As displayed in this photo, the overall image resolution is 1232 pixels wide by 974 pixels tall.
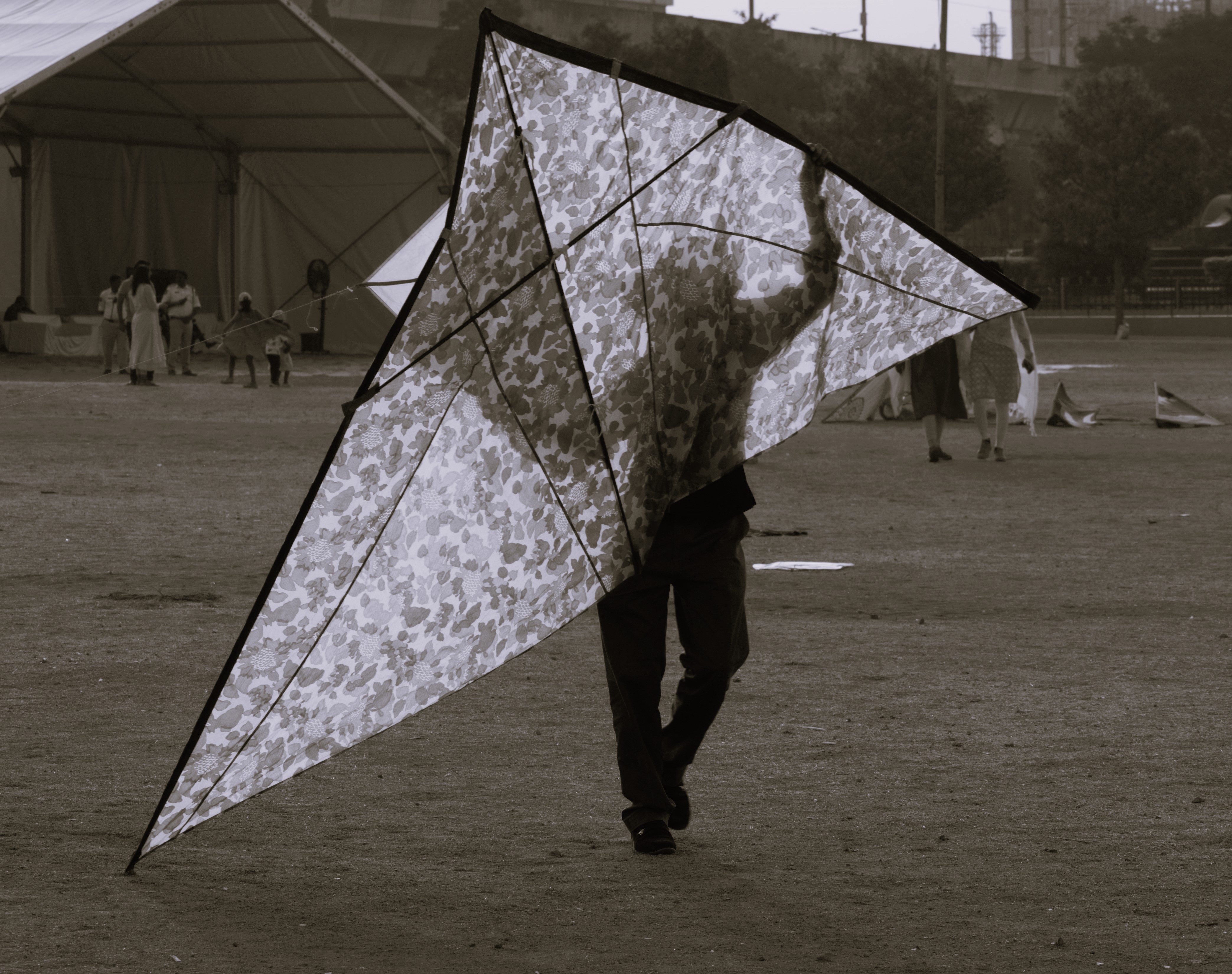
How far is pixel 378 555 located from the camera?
484 centimetres

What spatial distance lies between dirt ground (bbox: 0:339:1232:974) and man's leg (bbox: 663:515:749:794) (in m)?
0.29

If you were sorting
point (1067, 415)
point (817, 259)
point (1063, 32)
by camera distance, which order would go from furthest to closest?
1. point (1063, 32)
2. point (1067, 415)
3. point (817, 259)

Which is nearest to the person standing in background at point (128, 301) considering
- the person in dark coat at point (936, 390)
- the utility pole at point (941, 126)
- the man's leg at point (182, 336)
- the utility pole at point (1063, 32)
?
the man's leg at point (182, 336)

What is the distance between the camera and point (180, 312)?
33156mm

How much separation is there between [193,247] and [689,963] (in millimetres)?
39267

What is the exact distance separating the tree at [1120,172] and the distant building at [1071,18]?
83.2m

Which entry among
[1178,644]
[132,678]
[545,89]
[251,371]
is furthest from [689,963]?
[251,371]

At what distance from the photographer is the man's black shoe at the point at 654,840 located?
16.4ft

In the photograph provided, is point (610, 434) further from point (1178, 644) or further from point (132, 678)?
point (1178, 644)

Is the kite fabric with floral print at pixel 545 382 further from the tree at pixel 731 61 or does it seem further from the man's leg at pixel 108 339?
the tree at pixel 731 61

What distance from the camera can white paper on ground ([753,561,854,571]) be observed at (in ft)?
34.5

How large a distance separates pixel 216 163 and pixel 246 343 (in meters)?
12.8

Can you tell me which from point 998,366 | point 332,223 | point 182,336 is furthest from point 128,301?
point 998,366

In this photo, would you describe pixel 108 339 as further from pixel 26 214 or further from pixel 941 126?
pixel 941 126
